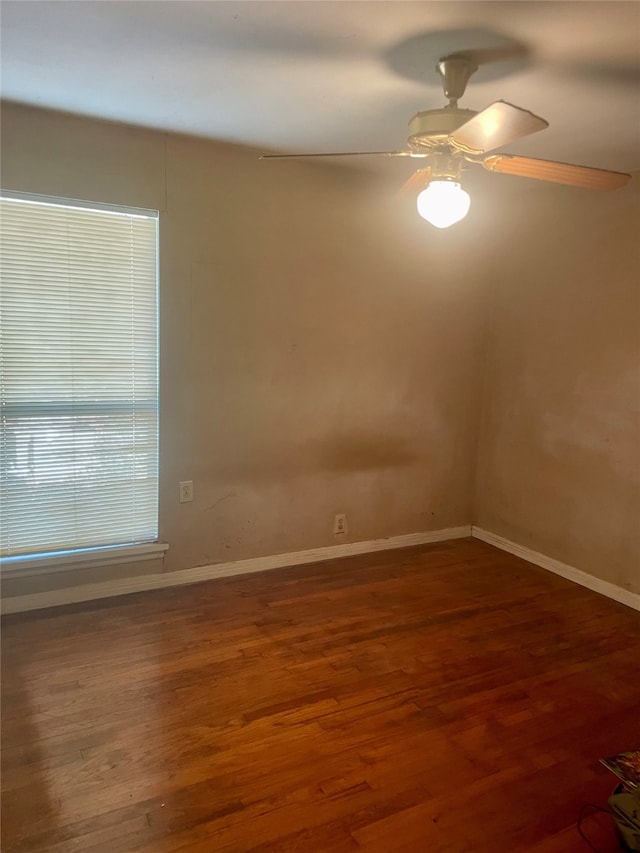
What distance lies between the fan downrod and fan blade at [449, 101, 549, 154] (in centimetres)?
22

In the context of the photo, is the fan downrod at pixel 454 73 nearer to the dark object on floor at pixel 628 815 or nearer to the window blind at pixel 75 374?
the window blind at pixel 75 374

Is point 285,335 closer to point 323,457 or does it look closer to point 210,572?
point 323,457

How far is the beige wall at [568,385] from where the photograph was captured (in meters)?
3.21

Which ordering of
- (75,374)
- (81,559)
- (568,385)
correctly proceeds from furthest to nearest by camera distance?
(568,385) < (81,559) < (75,374)

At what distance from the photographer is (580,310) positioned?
3.44m

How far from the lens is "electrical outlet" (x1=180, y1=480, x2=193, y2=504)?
10.5 feet

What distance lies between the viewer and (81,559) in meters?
2.99

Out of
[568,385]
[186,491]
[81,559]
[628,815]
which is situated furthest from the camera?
[568,385]

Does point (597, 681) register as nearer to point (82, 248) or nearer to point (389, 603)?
point (389, 603)

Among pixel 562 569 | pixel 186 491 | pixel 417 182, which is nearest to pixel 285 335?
pixel 186 491

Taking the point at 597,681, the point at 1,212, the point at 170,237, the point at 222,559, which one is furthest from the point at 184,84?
the point at 597,681

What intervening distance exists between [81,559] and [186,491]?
2.10 ft

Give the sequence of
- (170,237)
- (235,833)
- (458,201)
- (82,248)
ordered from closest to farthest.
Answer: (235,833), (458,201), (82,248), (170,237)

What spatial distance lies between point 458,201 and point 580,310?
6.05 ft
